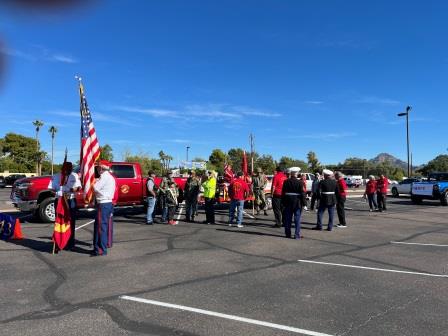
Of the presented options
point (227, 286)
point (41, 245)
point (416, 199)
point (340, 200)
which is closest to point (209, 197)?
point (340, 200)

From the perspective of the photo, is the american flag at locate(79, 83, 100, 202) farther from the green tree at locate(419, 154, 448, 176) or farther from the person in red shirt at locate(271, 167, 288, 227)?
the green tree at locate(419, 154, 448, 176)

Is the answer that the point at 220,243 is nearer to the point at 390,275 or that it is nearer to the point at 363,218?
the point at 390,275

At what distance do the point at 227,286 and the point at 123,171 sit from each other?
404 inches

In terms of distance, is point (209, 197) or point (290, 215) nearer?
point (290, 215)

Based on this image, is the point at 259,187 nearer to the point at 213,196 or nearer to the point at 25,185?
the point at 213,196

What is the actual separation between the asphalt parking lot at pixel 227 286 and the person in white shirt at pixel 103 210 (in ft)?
1.00

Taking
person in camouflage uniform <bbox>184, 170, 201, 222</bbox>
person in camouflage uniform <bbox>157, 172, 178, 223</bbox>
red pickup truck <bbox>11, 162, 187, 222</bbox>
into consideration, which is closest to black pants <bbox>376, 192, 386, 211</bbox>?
person in camouflage uniform <bbox>184, 170, 201, 222</bbox>

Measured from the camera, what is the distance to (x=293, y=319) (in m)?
4.95

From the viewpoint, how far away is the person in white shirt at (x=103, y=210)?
28.3ft

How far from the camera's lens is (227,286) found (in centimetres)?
638

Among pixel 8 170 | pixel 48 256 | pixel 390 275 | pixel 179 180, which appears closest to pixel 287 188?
pixel 390 275

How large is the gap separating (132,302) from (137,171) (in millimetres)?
10897

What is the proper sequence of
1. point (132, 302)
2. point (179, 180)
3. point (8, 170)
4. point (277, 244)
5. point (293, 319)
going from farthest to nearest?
point (8, 170)
point (179, 180)
point (277, 244)
point (132, 302)
point (293, 319)

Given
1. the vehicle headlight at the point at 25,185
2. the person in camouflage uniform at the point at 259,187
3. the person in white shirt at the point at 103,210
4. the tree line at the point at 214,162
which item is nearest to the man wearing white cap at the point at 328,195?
the person in camouflage uniform at the point at 259,187
